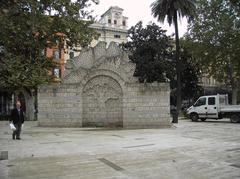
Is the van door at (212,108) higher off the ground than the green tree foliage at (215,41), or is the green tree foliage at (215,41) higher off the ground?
the green tree foliage at (215,41)

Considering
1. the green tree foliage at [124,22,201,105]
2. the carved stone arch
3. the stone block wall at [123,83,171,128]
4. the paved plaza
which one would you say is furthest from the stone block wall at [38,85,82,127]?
the green tree foliage at [124,22,201,105]

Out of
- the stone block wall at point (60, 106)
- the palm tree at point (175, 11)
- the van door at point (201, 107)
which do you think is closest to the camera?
the stone block wall at point (60, 106)

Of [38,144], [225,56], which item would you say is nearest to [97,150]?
[38,144]

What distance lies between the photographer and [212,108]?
3409 centimetres

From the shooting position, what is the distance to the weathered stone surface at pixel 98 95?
88.8 feet

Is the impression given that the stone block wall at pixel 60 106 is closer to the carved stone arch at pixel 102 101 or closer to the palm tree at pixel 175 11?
the carved stone arch at pixel 102 101

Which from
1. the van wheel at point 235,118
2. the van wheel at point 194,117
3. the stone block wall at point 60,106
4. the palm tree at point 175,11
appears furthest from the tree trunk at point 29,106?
the van wheel at point 235,118

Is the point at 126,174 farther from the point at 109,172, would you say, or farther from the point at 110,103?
the point at 110,103

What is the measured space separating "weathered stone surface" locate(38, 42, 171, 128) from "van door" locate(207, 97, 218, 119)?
8.72 meters

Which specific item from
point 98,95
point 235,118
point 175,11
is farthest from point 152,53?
point 98,95

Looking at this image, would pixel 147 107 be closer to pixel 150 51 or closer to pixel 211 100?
pixel 211 100

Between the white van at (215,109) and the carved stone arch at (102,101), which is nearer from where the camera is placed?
the carved stone arch at (102,101)

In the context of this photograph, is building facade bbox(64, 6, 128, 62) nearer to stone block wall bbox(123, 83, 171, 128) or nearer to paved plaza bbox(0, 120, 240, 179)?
stone block wall bbox(123, 83, 171, 128)

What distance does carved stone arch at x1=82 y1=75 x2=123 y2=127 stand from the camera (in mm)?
27391
